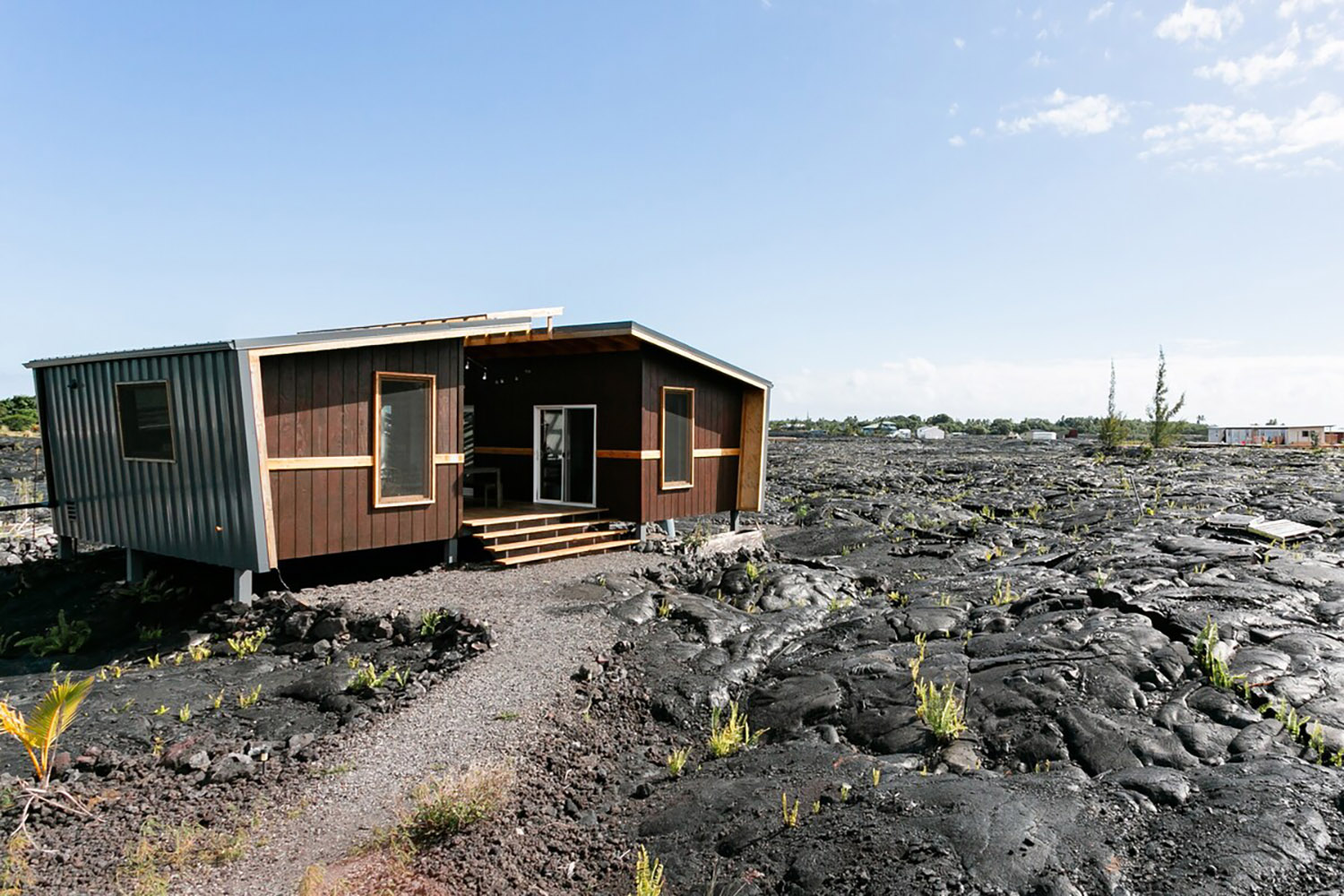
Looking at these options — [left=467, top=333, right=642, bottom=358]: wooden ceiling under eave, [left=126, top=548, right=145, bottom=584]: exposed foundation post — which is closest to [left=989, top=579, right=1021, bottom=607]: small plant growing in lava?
[left=467, top=333, right=642, bottom=358]: wooden ceiling under eave

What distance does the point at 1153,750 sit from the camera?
5445 mm

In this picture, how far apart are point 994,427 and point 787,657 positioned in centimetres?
7927

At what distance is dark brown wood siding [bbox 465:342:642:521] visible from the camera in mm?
12477

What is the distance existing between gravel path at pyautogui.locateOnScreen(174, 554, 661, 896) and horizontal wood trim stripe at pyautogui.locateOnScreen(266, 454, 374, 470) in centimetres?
152

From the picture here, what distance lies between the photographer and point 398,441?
32.9 feet

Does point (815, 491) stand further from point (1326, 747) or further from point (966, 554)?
point (1326, 747)

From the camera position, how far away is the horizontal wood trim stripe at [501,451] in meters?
13.7

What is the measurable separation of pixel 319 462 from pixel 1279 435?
217 ft

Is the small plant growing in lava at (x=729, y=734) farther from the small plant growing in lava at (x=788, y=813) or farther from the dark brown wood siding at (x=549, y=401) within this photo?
the dark brown wood siding at (x=549, y=401)

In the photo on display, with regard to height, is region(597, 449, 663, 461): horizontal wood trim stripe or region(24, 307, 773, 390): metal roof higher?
region(24, 307, 773, 390): metal roof

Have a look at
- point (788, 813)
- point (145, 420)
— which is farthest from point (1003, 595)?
point (145, 420)

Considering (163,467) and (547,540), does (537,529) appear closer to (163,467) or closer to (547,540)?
(547,540)

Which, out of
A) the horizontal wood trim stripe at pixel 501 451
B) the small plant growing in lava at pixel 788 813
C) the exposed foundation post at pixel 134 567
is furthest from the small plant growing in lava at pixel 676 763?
the exposed foundation post at pixel 134 567

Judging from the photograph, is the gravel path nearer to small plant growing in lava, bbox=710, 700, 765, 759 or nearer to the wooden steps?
the wooden steps
